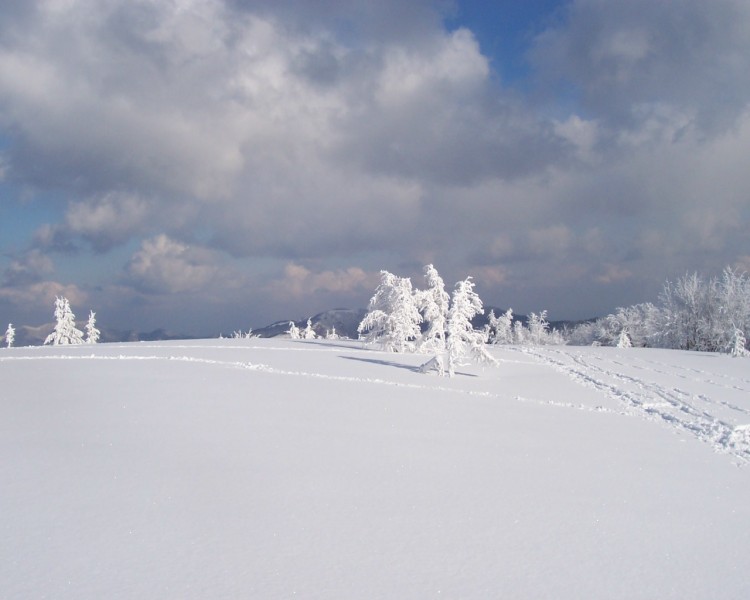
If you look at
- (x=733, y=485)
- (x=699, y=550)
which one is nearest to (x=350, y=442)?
(x=699, y=550)

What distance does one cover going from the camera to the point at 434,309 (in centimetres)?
2514

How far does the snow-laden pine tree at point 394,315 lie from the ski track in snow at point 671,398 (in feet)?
24.8

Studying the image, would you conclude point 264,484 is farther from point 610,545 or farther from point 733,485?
point 733,485

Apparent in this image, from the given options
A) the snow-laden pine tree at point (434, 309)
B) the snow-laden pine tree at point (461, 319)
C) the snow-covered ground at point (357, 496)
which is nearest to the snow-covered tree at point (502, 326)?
the snow-laden pine tree at point (434, 309)

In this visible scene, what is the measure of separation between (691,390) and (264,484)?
1738 centimetres

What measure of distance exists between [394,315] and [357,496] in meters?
24.2

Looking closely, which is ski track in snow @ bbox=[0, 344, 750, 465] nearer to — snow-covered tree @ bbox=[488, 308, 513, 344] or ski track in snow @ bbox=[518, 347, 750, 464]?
ski track in snow @ bbox=[518, 347, 750, 464]

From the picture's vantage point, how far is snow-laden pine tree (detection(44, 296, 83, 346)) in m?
52.9

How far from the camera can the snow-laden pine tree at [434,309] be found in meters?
24.3

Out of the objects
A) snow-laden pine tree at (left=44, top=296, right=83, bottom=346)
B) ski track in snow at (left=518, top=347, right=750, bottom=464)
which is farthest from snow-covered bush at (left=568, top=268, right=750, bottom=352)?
snow-laden pine tree at (left=44, top=296, right=83, bottom=346)

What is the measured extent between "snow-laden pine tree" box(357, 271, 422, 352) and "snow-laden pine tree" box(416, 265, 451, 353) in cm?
393

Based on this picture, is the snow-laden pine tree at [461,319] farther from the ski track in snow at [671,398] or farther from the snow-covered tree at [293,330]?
the snow-covered tree at [293,330]

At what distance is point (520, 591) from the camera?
5.16 metres

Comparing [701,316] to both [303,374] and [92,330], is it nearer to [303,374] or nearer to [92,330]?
[303,374]
